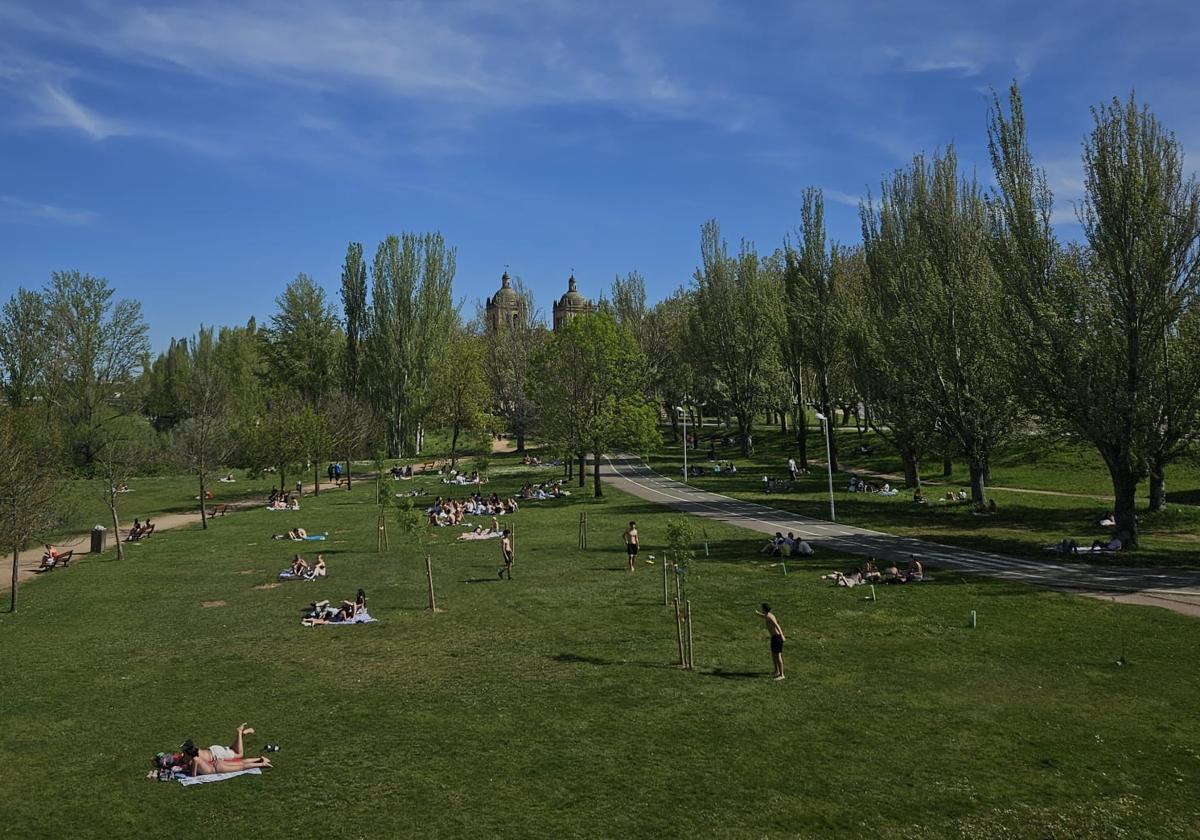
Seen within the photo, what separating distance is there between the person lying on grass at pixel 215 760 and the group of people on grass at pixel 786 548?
2153cm

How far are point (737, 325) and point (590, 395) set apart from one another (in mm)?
26879

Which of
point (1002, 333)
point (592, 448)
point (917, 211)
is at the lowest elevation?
point (592, 448)

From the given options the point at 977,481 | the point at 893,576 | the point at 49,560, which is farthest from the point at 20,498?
the point at 977,481

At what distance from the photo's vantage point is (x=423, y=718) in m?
15.6

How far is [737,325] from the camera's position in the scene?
74688 millimetres

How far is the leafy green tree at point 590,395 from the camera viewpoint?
2015 inches

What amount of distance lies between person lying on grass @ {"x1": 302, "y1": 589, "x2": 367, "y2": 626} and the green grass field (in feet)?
1.90

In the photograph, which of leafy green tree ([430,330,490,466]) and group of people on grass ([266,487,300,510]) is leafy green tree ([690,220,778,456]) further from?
group of people on grass ([266,487,300,510])

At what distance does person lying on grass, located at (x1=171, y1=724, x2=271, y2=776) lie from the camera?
1335 cm

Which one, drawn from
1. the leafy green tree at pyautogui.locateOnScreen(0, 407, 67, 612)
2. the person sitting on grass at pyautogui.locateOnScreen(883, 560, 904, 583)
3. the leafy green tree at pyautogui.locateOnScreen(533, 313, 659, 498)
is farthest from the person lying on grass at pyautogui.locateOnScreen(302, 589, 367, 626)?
the leafy green tree at pyautogui.locateOnScreen(533, 313, 659, 498)

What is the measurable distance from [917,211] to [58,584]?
4514cm

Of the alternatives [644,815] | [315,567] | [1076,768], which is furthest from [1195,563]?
[315,567]

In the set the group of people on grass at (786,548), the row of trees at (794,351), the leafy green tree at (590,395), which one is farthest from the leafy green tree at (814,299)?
the group of people on grass at (786,548)

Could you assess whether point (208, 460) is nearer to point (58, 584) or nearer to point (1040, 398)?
point (58, 584)
